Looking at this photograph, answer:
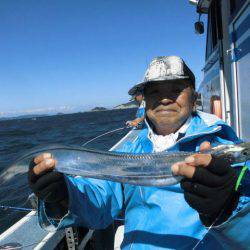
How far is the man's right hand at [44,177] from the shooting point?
7.63 feet

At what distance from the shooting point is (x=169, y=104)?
2830 millimetres

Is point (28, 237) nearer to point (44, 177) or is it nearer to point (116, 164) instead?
point (44, 177)

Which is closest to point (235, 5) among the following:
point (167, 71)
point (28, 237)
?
point (167, 71)

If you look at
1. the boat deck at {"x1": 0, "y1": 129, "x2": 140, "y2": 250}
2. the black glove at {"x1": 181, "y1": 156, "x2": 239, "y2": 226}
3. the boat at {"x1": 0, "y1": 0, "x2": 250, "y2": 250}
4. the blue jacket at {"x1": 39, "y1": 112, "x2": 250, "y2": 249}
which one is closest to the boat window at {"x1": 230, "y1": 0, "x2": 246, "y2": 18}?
the boat at {"x1": 0, "y1": 0, "x2": 250, "y2": 250}

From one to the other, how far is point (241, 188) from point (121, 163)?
75 centimetres

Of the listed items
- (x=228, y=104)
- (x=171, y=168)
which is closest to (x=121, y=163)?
(x=171, y=168)

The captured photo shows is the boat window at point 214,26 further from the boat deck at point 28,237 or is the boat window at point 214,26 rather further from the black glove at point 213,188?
the black glove at point 213,188

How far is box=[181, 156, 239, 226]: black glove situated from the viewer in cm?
203

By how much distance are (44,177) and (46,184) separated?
48 mm

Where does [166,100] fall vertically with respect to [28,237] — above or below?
above

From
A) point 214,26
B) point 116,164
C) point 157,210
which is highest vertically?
point 214,26

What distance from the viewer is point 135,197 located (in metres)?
2.78

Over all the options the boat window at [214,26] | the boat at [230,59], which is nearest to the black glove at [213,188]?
the boat at [230,59]

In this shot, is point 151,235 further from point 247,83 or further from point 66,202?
point 247,83
